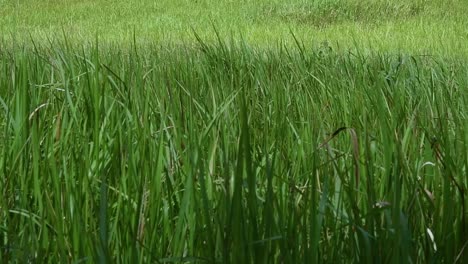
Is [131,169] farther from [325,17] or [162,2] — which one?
[162,2]

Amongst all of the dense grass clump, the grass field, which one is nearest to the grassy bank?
the grass field

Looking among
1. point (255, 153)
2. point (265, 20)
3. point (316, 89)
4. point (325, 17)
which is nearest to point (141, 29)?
point (265, 20)

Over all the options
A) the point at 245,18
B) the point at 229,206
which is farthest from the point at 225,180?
the point at 245,18

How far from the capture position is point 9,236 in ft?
2.76

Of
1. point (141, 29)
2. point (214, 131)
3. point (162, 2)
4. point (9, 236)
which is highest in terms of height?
point (162, 2)

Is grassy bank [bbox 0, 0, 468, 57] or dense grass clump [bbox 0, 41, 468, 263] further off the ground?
grassy bank [bbox 0, 0, 468, 57]

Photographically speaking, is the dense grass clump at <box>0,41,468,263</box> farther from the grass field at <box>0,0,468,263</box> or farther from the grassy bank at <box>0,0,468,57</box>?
the grassy bank at <box>0,0,468,57</box>

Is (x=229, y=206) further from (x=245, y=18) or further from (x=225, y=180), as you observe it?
(x=245, y=18)

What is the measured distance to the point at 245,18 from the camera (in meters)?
6.59

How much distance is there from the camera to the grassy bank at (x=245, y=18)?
17.8 feet

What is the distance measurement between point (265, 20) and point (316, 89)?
490 centimetres

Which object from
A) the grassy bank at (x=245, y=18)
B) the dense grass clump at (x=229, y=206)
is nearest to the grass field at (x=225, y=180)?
the dense grass clump at (x=229, y=206)

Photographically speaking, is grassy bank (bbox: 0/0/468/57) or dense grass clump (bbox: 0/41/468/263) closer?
dense grass clump (bbox: 0/41/468/263)

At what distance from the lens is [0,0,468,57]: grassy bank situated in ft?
17.8
